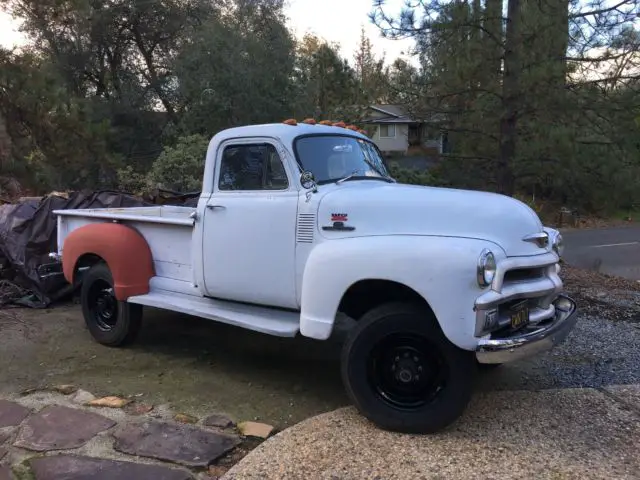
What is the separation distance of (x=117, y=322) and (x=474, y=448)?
3.75 m

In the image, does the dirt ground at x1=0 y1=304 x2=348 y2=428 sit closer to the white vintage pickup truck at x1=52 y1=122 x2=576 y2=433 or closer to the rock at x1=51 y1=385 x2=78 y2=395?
the rock at x1=51 y1=385 x2=78 y2=395

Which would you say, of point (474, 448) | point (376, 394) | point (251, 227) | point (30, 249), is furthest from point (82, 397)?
point (30, 249)

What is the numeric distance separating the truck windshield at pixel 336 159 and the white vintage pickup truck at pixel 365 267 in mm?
13

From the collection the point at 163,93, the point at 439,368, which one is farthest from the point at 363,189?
the point at 163,93

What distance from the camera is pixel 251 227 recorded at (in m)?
4.84

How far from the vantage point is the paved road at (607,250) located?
15114mm

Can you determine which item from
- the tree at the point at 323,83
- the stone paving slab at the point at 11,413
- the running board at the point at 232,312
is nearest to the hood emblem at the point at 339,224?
the running board at the point at 232,312

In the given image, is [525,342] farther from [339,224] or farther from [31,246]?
[31,246]

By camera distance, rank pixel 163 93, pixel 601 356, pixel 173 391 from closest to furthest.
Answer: pixel 173 391, pixel 601 356, pixel 163 93

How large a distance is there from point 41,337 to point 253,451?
3.60 m

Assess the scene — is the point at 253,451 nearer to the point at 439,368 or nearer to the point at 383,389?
the point at 383,389

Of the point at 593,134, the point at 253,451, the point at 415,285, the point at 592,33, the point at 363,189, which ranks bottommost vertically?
the point at 253,451

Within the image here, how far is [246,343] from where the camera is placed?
20.7 ft

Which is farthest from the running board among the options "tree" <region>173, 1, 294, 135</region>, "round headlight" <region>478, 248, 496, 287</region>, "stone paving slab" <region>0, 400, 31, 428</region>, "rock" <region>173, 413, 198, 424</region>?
"tree" <region>173, 1, 294, 135</region>
